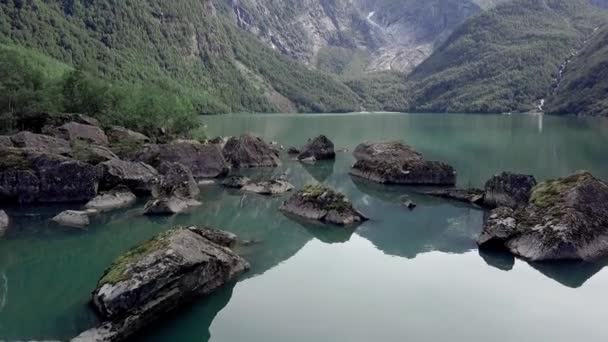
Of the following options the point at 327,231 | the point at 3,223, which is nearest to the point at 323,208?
the point at 327,231

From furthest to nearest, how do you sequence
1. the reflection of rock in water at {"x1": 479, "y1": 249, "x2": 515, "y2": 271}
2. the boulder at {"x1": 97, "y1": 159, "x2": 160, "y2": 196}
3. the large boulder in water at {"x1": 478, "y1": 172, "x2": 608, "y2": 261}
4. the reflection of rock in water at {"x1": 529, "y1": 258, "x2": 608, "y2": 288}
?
the boulder at {"x1": 97, "y1": 159, "x2": 160, "y2": 196} < the large boulder in water at {"x1": 478, "y1": 172, "x2": 608, "y2": 261} < the reflection of rock in water at {"x1": 479, "y1": 249, "x2": 515, "y2": 271} < the reflection of rock in water at {"x1": 529, "y1": 258, "x2": 608, "y2": 288}

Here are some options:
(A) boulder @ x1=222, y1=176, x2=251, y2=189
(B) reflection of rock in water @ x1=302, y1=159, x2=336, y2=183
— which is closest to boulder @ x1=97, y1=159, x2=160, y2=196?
(A) boulder @ x1=222, y1=176, x2=251, y2=189

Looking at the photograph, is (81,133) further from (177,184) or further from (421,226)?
(421,226)

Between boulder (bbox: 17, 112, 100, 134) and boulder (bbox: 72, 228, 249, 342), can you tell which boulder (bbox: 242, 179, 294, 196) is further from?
boulder (bbox: 72, 228, 249, 342)

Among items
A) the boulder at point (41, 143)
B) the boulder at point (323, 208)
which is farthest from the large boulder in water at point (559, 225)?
the boulder at point (41, 143)

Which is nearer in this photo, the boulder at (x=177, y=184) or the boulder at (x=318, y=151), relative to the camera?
the boulder at (x=177, y=184)

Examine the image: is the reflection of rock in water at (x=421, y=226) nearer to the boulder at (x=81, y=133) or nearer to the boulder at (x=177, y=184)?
the boulder at (x=177, y=184)
